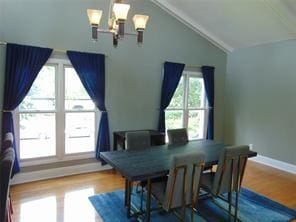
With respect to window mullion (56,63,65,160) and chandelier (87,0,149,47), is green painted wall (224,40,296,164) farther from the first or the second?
window mullion (56,63,65,160)

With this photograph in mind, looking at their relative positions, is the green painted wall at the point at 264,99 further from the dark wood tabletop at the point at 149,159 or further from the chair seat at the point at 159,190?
the chair seat at the point at 159,190

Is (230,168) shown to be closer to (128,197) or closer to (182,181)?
(182,181)

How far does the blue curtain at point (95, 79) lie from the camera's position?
389 cm

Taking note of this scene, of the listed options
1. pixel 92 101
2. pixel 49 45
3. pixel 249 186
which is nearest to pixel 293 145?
pixel 249 186

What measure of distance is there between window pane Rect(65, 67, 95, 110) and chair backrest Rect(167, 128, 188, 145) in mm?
1617

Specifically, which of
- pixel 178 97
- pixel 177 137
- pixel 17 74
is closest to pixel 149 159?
pixel 177 137

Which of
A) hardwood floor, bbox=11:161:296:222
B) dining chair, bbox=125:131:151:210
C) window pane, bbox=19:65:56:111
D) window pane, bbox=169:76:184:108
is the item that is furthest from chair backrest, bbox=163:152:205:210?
window pane, bbox=169:76:184:108

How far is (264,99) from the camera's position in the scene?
4.96 meters

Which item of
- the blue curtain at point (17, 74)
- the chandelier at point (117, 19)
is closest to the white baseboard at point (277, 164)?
the chandelier at point (117, 19)

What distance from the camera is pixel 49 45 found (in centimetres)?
368

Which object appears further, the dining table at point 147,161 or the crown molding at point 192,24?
the crown molding at point 192,24

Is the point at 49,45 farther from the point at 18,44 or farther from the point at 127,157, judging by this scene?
the point at 127,157

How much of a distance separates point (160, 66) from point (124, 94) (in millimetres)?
1011

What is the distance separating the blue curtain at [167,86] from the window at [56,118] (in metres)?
1.39
